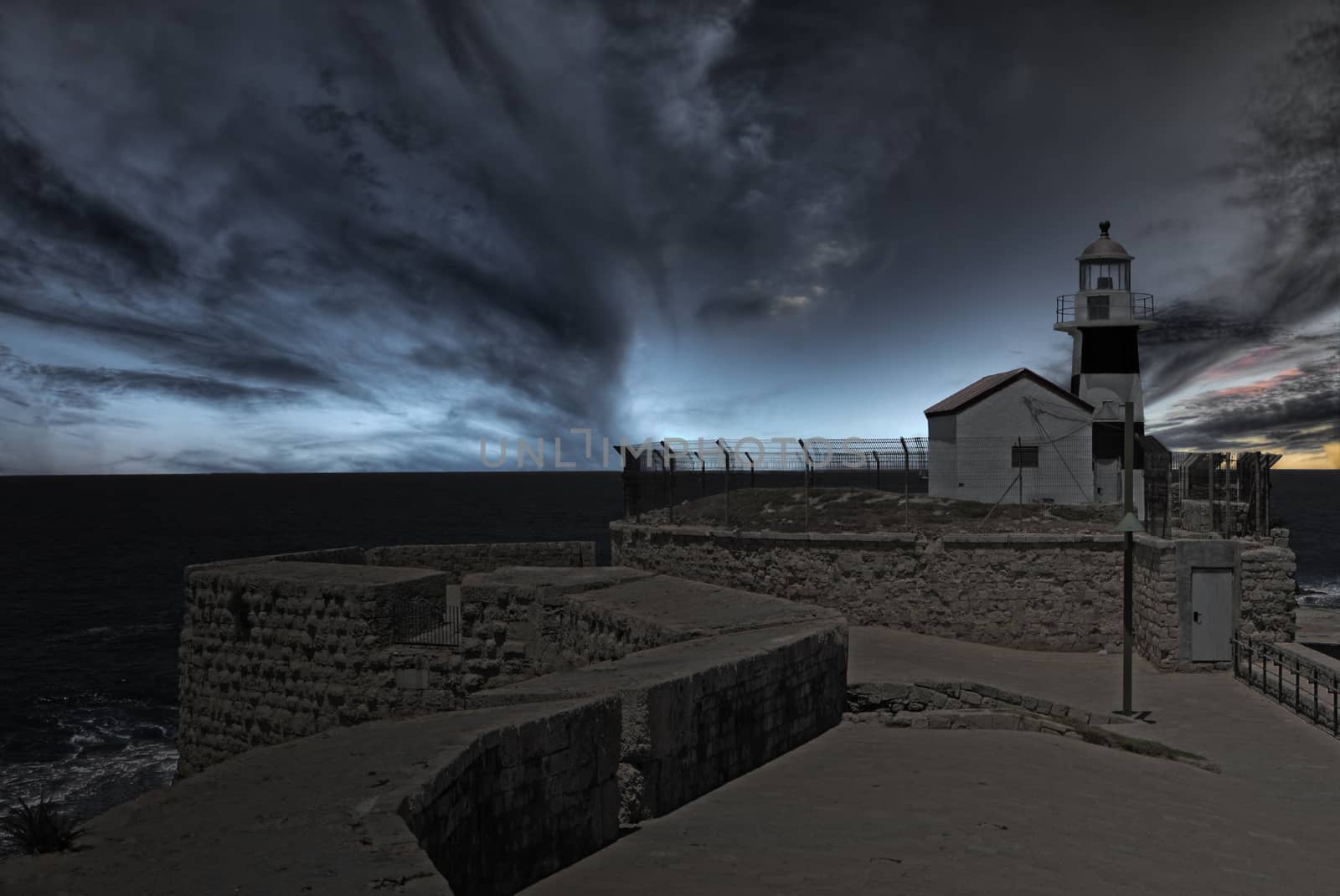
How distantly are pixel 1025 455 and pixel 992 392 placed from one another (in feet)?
6.78

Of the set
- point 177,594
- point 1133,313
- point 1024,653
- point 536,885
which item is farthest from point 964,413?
point 177,594

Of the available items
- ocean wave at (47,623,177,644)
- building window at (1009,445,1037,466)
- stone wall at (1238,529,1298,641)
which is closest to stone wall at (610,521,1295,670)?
stone wall at (1238,529,1298,641)

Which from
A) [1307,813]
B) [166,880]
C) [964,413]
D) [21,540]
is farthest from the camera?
[21,540]

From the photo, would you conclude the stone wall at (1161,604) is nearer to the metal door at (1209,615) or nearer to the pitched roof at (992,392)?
the metal door at (1209,615)

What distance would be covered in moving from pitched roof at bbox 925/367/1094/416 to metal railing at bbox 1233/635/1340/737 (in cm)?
1081

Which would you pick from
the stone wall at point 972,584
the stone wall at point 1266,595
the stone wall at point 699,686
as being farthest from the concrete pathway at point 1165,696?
the stone wall at point 699,686

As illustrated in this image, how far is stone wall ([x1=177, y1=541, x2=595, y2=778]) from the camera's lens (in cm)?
1450

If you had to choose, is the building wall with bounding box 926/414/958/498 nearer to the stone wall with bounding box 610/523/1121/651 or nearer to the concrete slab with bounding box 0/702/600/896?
the stone wall with bounding box 610/523/1121/651

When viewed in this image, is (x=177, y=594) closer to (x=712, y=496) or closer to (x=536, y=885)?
(x=712, y=496)

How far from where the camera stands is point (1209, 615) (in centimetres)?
1809

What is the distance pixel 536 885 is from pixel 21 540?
89.0m

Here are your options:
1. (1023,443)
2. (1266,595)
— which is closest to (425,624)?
(1266,595)

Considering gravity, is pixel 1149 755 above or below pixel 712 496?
below

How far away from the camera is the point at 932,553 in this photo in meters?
20.5
